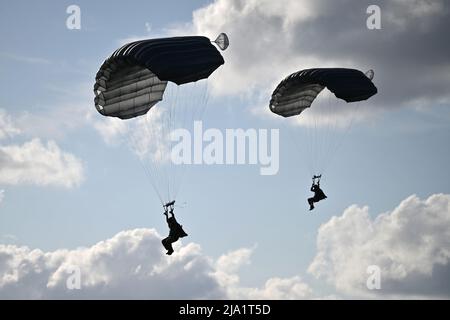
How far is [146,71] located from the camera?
49.5 metres

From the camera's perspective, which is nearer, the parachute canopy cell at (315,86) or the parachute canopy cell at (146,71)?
the parachute canopy cell at (146,71)

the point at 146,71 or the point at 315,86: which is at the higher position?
the point at 315,86

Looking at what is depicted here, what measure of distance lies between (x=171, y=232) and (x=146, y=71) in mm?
9184

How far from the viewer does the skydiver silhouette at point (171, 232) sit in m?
46.6

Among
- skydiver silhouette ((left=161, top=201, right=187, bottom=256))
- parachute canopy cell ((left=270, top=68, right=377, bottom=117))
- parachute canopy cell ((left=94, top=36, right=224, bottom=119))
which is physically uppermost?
parachute canopy cell ((left=270, top=68, right=377, bottom=117))

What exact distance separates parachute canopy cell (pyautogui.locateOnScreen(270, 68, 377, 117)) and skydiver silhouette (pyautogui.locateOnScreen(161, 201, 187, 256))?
12.6 m

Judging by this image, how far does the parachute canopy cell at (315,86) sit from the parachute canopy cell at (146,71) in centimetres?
824

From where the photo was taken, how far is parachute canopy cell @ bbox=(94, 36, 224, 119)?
44219 mm
